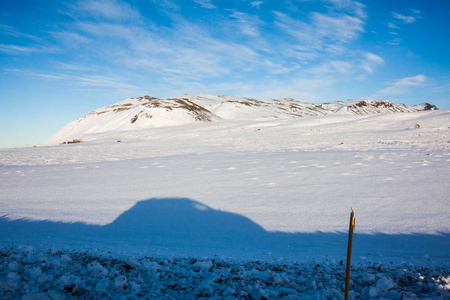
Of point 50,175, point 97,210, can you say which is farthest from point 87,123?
point 97,210

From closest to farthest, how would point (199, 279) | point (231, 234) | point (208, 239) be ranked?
point (199, 279) < point (208, 239) < point (231, 234)

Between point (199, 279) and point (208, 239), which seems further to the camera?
point (208, 239)

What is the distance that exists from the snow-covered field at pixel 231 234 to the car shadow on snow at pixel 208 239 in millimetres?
16

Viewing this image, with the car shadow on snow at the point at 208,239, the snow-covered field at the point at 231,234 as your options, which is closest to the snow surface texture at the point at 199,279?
the snow-covered field at the point at 231,234

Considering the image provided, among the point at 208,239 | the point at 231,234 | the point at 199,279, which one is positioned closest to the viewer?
the point at 199,279

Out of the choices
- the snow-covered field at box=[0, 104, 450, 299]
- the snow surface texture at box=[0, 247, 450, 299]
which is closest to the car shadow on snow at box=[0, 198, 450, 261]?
the snow-covered field at box=[0, 104, 450, 299]

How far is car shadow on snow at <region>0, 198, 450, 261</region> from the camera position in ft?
10.2

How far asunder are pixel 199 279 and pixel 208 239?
46.0 inches

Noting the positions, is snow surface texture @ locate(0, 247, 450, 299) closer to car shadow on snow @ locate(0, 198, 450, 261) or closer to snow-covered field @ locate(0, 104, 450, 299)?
snow-covered field @ locate(0, 104, 450, 299)

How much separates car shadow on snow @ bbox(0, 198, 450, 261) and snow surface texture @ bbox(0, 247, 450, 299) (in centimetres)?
35

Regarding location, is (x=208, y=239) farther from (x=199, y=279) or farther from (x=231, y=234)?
(x=199, y=279)

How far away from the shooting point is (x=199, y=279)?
97.0 inches

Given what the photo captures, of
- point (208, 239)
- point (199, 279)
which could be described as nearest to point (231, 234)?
Result: point (208, 239)

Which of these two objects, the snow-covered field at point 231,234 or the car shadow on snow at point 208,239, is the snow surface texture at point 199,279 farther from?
the car shadow on snow at point 208,239
